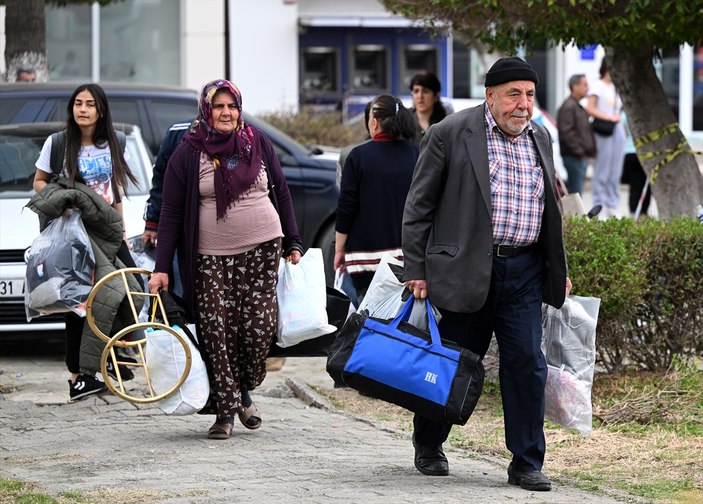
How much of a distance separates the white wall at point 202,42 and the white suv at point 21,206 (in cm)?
1206

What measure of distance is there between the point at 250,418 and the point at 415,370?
1687 mm

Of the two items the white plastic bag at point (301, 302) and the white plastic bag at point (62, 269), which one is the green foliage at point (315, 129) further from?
the white plastic bag at point (301, 302)

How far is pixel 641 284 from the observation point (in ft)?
24.2

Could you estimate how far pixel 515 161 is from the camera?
18.2 ft

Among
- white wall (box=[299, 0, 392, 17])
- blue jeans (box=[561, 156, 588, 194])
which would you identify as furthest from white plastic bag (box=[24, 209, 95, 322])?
white wall (box=[299, 0, 392, 17])

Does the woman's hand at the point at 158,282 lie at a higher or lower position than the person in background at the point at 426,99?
lower

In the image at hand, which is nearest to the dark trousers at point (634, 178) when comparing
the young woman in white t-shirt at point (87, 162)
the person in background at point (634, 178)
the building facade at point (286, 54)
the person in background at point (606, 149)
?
the person in background at point (634, 178)

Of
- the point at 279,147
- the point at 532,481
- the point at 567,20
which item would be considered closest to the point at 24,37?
the point at 279,147

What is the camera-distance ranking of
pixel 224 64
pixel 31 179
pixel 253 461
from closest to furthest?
1. pixel 253 461
2. pixel 31 179
3. pixel 224 64

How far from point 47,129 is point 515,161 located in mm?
5399

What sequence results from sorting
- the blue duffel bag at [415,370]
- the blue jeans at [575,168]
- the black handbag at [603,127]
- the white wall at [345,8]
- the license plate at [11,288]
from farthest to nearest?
the white wall at [345,8]
the black handbag at [603,127]
the blue jeans at [575,168]
the license plate at [11,288]
the blue duffel bag at [415,370]

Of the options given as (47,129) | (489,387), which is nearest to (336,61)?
(47,129)

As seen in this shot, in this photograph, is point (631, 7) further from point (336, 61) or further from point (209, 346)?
point (336, 61)

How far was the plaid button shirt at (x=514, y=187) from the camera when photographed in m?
5.49
